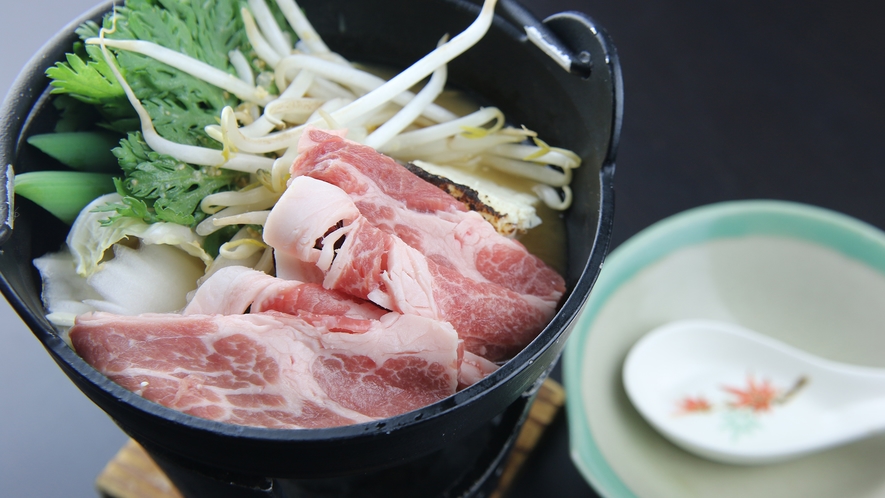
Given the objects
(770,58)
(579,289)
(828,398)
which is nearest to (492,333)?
(579,289)

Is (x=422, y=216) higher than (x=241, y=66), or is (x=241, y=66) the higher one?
(x=241, y=66)

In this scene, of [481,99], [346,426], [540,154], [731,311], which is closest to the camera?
[346,426]

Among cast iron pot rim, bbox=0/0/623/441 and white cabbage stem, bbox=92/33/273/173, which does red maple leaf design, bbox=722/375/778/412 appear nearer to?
cast iron pot rim, bbox=0/0/623/441

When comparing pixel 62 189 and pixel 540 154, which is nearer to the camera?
pixel 62 189

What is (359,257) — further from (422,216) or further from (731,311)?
(731,311)

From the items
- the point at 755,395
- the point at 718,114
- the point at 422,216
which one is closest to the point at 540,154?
the point at 422,216

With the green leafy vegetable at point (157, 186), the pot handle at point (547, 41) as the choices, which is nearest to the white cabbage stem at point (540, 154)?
the pot handle at point (547, 41)

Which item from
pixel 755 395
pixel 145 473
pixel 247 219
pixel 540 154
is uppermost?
pixel 247 219

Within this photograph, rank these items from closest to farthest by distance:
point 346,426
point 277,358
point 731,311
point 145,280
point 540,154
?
point 346,426, point 277,358, point 145,280, point 540,154, point 731,311

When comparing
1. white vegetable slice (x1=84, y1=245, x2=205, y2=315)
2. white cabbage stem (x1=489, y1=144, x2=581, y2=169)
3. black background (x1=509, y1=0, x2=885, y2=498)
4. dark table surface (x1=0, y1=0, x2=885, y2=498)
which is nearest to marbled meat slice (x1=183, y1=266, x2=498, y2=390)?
white vegetable slice (x1=84, y1=245, x2=205, y2=315)
